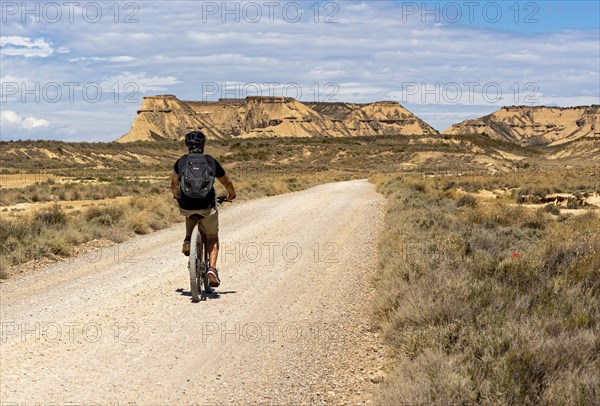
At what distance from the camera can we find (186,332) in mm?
7266

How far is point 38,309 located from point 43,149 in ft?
326

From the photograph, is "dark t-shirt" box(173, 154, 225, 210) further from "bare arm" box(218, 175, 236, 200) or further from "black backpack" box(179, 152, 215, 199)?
"bare arm" box(218, 175, 236, 200)

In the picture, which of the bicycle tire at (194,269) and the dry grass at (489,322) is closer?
the dry grass at (489,322)

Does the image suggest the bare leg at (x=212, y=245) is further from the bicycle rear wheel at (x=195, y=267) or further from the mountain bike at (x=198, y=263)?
the bicycle rear wheel at (x=195, y=267)

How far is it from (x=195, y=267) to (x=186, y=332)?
1.54 metres

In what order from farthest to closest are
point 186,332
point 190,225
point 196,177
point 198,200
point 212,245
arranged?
point 212,245, point 190,225, point 198,200, point 196,177, point 186,332

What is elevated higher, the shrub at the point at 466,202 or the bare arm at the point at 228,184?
the bare arm at the point at 228,184

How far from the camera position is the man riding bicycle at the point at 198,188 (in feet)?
27.8

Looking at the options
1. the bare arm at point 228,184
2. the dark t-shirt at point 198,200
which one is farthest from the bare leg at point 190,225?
the bare arm at point 228,184

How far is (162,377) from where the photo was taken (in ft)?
19.0

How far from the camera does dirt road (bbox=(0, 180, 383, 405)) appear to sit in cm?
557

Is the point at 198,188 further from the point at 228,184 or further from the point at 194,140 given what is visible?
the point at 228,184

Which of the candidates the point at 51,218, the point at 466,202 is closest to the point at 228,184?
the point at 51,218

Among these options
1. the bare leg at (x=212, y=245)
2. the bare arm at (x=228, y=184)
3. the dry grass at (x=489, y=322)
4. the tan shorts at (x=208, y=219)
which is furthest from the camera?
the bare leg at (x=212, y=245)
